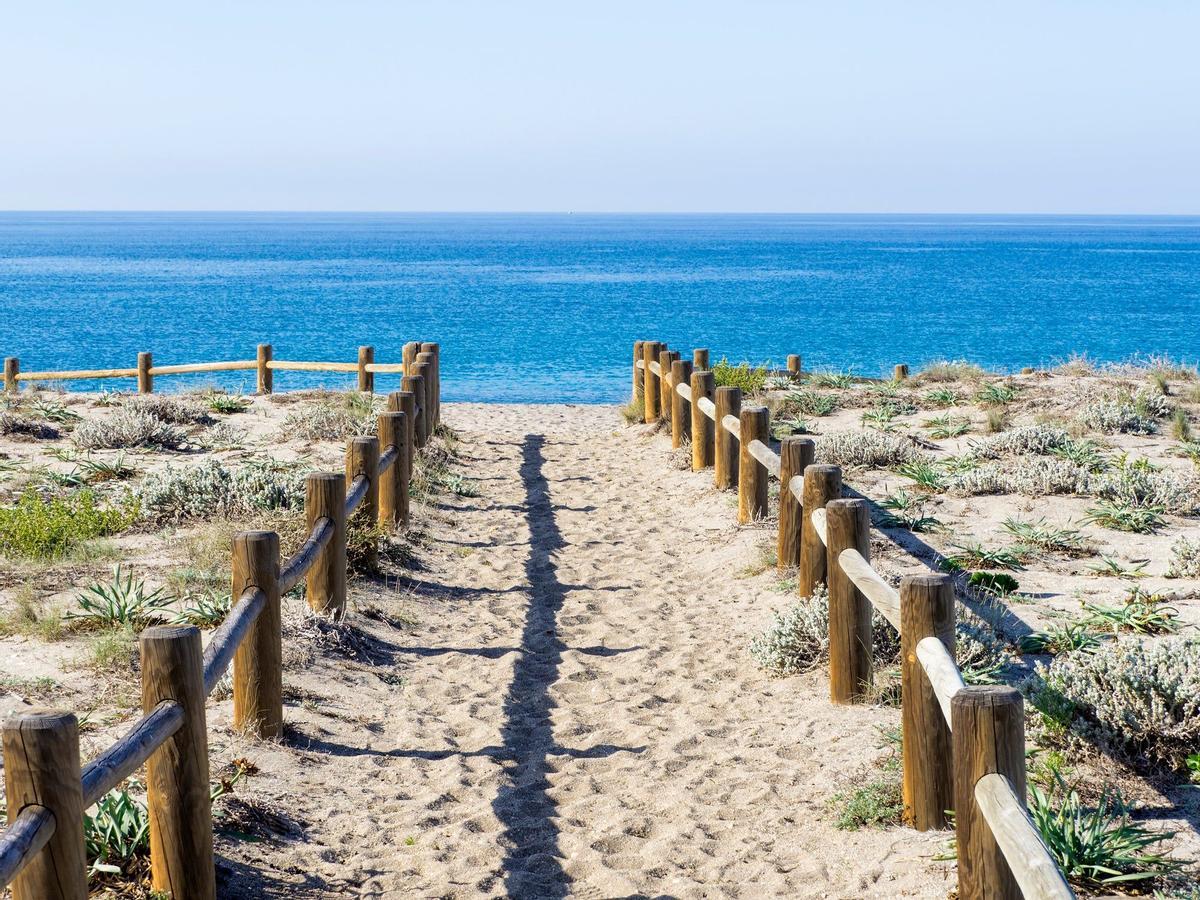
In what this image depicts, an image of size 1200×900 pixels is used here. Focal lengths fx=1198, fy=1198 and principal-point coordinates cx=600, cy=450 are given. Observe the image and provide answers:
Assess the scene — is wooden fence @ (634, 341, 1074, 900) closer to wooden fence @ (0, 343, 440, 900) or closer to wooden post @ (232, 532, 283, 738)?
wooden fence @ (0, 343, 440, 900)

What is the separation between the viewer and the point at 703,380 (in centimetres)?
1238

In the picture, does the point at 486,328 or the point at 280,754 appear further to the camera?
the point at 486,328

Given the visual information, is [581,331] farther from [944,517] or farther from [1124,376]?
[944,517]

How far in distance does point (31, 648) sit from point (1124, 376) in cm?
1573

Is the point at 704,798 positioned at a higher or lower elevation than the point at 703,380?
lower

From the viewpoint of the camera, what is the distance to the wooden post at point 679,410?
1398 cm

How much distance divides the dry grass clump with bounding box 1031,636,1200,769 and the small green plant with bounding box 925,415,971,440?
9.04m

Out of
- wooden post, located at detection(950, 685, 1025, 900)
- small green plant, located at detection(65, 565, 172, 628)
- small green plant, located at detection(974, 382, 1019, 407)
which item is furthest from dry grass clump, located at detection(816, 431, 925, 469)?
wooden post, located at detection(950, 685, 1025, 900)

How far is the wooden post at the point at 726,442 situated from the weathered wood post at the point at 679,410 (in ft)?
7.26

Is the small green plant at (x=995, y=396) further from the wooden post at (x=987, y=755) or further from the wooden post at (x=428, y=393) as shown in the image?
the wooden post at (x=987, y=755)

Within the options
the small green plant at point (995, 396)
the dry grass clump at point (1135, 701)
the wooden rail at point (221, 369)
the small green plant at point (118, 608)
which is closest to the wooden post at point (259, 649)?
the small green plant at point (118, 608)

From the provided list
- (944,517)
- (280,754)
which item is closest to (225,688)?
(280,754)

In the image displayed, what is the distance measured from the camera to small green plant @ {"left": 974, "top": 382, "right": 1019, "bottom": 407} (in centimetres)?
1594

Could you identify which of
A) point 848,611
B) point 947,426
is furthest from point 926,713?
point 947,426
